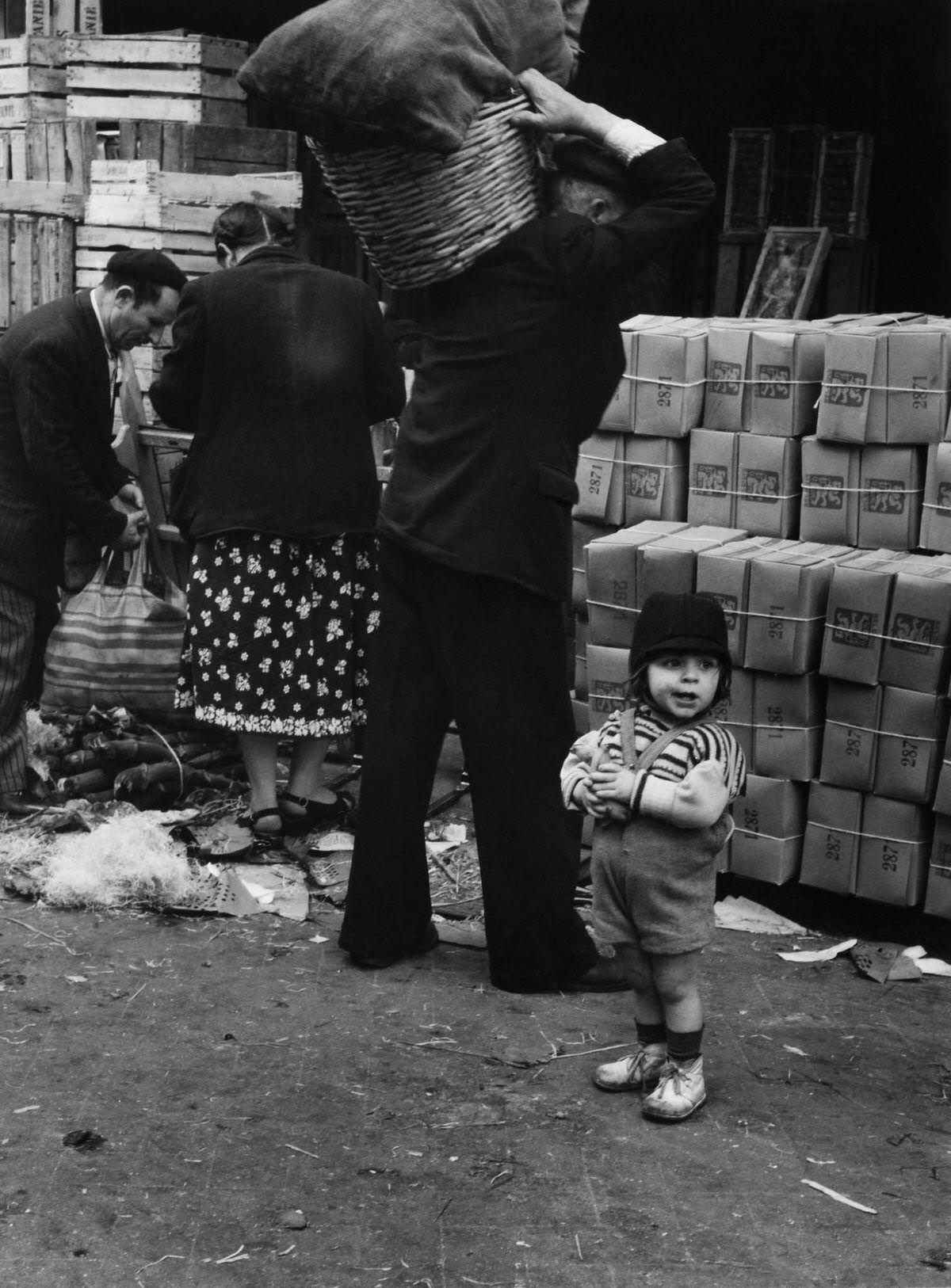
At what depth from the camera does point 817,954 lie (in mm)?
5148

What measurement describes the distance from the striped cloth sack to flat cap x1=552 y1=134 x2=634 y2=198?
2836 millimetres

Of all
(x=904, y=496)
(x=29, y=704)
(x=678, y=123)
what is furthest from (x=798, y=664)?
(x=678, y=123)

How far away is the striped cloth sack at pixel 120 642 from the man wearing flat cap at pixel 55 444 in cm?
20

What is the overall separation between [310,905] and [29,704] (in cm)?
242

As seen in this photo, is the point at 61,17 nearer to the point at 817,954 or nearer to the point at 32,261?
the point at 32,261

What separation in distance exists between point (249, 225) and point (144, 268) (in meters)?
0.45

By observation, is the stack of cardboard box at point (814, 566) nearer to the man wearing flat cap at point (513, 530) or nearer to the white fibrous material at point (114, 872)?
the man wearing flat cap at point (513, 530)

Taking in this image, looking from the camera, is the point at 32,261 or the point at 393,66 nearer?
the point at 393,66

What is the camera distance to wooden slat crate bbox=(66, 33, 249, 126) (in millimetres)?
7711

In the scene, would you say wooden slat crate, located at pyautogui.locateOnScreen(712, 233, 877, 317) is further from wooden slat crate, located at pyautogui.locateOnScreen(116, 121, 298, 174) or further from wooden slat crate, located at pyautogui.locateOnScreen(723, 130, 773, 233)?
wooden slat crate, located at pyautogui.locateOnScreen(116, 121, 298, 174)

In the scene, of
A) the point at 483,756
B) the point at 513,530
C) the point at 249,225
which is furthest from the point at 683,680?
the point at 249,225

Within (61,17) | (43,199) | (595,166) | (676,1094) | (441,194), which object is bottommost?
(676,1094)

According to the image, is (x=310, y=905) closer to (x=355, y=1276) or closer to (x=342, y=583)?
(x=342, y=583)

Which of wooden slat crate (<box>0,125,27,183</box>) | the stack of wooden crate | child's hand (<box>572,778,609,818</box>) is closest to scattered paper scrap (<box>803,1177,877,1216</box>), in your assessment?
child's hand (<box>572,778,609,818</box>)
